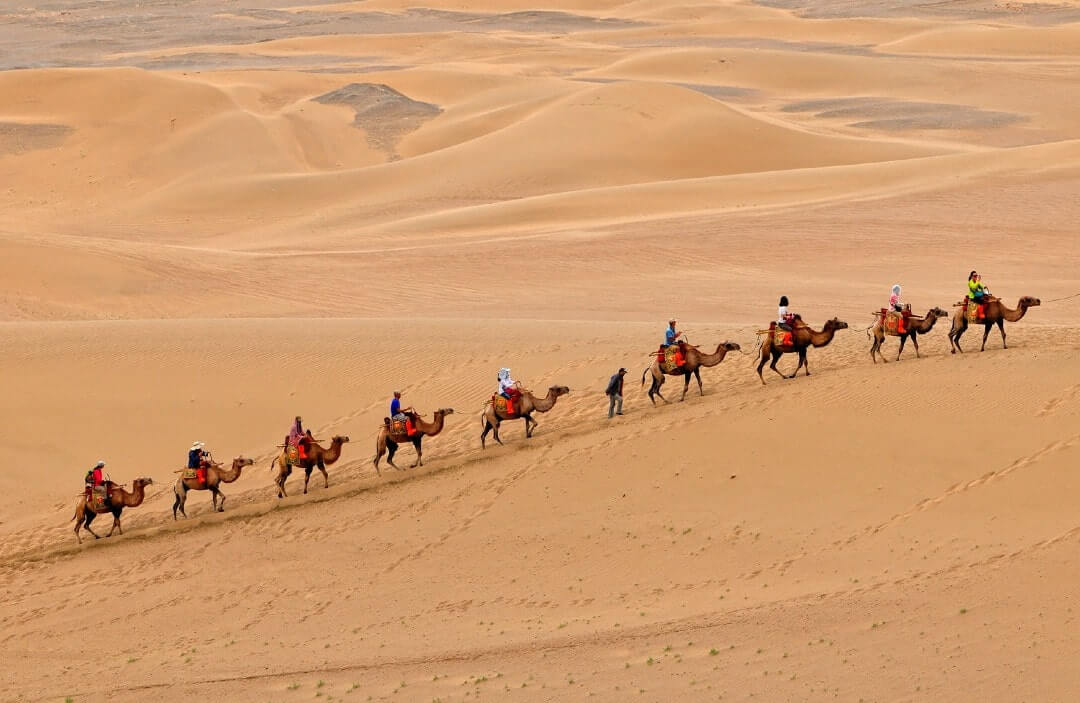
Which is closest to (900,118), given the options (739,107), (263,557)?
(739,107)

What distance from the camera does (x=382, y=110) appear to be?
58.0 m

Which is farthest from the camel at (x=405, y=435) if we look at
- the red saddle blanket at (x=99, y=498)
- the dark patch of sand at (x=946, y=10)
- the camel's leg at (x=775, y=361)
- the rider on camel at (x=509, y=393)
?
the dark patch of sand at (x=946, y=10)

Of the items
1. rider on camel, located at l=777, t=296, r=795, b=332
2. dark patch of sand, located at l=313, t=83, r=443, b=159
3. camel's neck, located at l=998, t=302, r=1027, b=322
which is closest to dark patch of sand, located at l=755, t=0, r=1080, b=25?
dark patch of sand, located at l=313, t=83, r=443, b=159

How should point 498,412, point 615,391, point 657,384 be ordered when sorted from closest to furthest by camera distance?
point 498,412 → point 615,391 → point 657,384

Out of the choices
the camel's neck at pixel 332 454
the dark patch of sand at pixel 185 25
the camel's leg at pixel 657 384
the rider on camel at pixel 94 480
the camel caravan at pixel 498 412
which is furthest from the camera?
the dark patch of sand at pixel 185 25

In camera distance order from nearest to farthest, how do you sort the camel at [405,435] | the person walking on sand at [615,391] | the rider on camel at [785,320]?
the camel at [405,435] → the person walking on sand at [615,391] → the rider on camel at [785,320]

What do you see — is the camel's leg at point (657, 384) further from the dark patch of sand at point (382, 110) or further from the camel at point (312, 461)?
the dark patch of sand at point (382, 110)

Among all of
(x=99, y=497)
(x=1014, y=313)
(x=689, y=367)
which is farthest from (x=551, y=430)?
(x=1014, y=313)

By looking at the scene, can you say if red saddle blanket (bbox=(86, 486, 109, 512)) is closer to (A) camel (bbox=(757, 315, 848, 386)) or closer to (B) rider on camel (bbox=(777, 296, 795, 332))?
(A) camel (bbox=(757, 315, 848, 386))

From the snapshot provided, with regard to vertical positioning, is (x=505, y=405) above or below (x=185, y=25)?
below

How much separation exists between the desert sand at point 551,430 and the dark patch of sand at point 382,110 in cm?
598

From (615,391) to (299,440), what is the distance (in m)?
4.23

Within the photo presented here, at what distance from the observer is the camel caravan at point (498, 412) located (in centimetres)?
1806

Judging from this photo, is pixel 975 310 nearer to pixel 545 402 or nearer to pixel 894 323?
pixel 894 323
